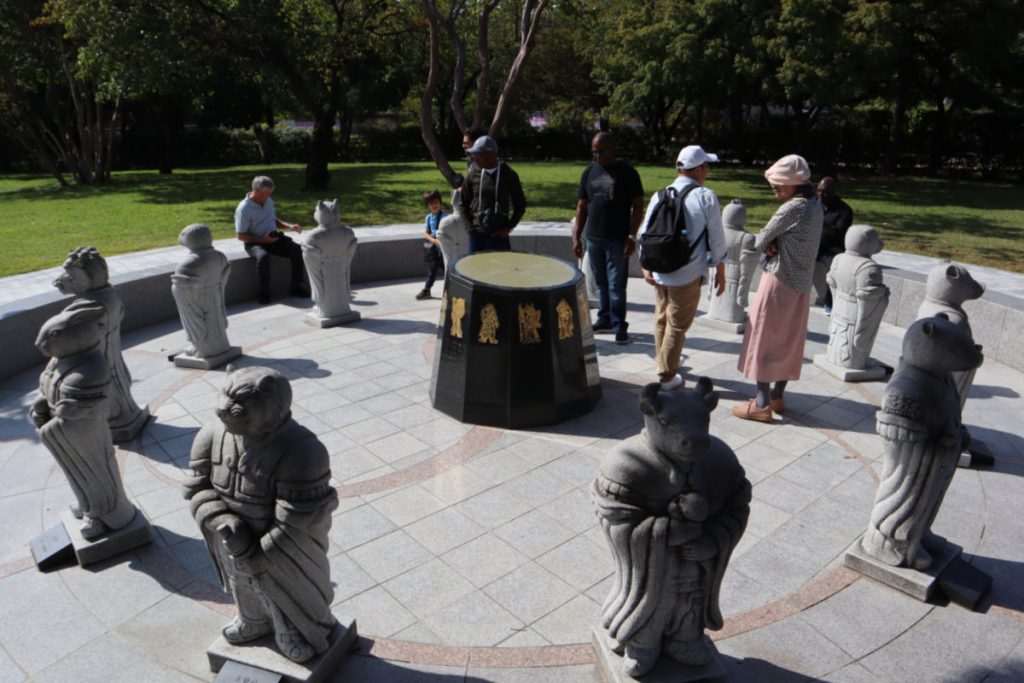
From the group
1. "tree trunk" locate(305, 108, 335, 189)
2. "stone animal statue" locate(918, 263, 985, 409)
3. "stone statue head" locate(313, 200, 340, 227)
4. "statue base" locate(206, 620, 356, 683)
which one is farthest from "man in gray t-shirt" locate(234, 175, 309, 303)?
"tree trunk" locate(305, 108, 335, 189)

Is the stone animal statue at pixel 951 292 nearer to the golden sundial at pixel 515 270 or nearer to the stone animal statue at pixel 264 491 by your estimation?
the golden sundial at pixel 515 270

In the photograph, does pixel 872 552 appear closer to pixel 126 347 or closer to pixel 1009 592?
pixel 1009 592

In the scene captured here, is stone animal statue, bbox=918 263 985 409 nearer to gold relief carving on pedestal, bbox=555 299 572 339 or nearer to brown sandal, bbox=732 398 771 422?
brown sandal, bbox=732 398 771 422

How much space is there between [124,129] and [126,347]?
80.8 ft

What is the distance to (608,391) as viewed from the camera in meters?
6.68

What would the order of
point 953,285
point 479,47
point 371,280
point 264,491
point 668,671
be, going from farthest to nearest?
point 479,47, point 371,280, point 953,285, point 668,671, point 264,491

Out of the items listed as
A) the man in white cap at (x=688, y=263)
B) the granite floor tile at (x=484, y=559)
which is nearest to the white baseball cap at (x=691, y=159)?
the man in white cap at (x=688, y=263)

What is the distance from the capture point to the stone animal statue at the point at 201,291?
670cm

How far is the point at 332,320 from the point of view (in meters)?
8.42

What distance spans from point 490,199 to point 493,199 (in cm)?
4

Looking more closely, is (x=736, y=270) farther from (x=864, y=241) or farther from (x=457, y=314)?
(x=457, y=314)

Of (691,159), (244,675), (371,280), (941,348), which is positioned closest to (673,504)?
(941,348)

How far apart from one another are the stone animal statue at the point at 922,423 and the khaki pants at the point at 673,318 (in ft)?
8.22

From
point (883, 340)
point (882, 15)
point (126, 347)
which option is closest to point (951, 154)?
point (882, 15)
